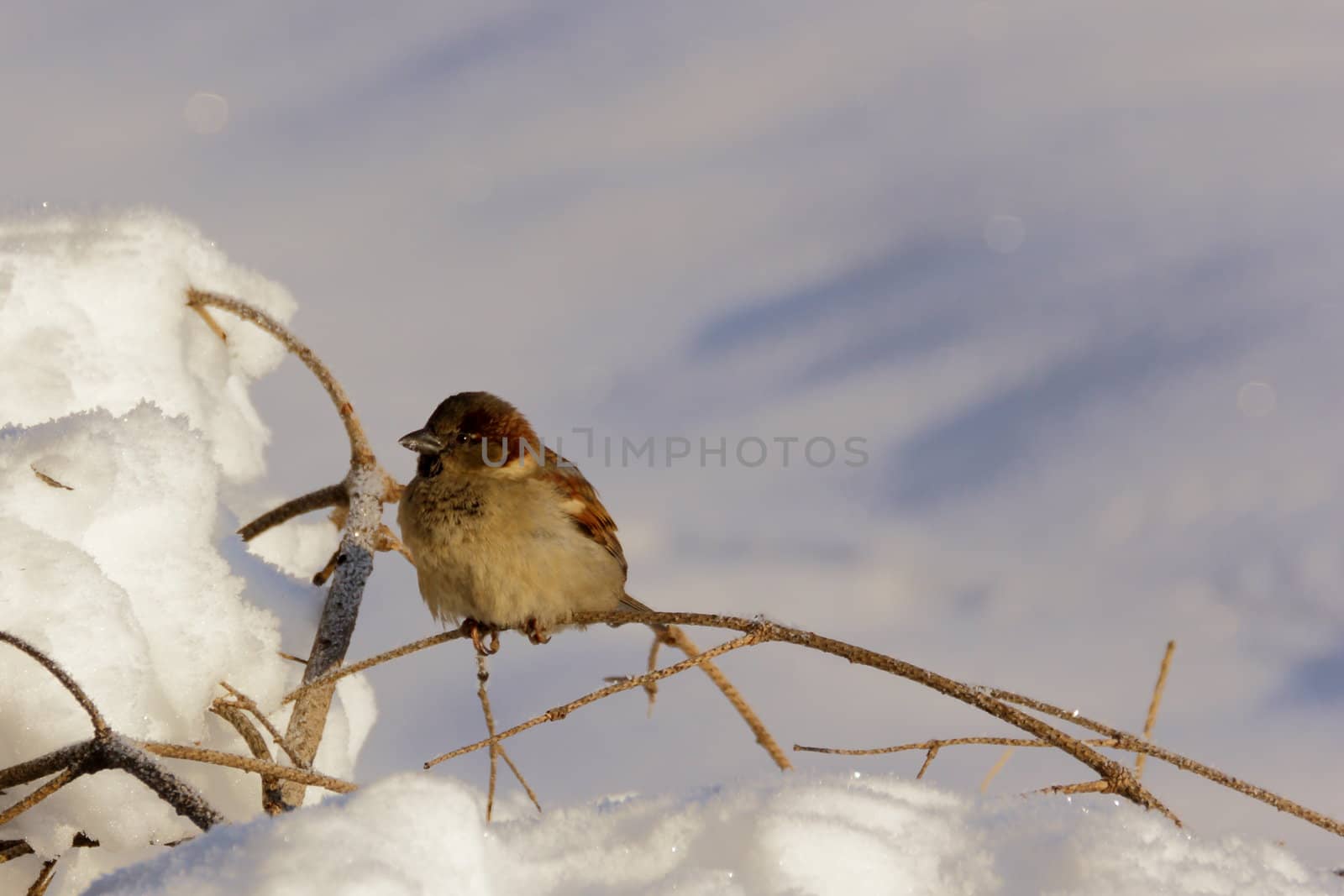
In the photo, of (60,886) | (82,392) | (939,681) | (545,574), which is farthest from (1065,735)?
(82,392)

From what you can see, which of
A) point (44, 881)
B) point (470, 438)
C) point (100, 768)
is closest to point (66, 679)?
point (100, 768)

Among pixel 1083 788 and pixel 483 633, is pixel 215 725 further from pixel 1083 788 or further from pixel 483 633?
pixel 1083 788

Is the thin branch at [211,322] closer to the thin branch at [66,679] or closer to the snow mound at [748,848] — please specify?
the thin branch at [66,679]

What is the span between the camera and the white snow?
6.67ft

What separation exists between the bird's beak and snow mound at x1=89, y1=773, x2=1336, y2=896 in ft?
8.21

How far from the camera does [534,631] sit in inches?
182

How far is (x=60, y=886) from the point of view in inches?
115

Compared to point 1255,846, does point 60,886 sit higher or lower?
higher

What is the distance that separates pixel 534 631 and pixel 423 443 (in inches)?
33.8

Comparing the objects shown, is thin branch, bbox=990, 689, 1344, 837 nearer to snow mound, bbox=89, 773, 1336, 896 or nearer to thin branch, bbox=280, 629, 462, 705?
snow mound, bbox=89, 773, 1336, 896

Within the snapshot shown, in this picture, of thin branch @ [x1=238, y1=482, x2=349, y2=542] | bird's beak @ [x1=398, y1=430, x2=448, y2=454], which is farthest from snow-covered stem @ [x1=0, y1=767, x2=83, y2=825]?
bird's beak @ [x1=398, y1=430, x2=448, y2=454]

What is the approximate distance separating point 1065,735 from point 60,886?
246 cm

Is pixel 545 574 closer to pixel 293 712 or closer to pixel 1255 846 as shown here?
pixel 293 712

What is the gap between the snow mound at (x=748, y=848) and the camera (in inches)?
76.4
